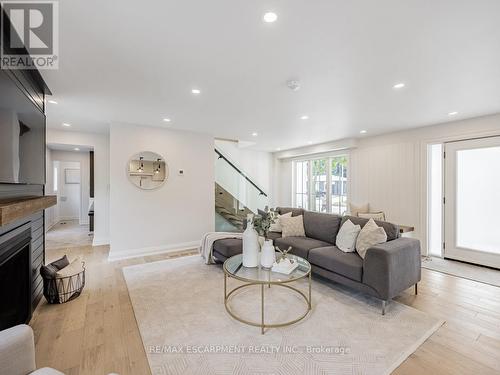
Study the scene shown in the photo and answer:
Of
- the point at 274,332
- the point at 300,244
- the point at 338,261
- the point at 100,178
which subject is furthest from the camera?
the point at 100,178

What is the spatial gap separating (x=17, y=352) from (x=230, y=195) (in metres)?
5.60

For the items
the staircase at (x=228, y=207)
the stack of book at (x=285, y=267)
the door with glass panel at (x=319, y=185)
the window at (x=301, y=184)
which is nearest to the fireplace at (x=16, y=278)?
the stack of book at (x=285, y=267)

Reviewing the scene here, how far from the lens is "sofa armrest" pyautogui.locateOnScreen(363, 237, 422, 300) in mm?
2381

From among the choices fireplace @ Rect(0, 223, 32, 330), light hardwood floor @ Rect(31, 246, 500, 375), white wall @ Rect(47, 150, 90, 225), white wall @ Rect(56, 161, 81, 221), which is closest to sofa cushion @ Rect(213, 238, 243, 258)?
light hardwood floor @ Rect(31, 246, 500, 375)

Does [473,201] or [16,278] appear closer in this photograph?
[16,278]

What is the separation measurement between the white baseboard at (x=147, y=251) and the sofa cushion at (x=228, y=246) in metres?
1.42

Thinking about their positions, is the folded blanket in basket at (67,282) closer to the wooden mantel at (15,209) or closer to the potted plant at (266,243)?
the wooden mantel at (15,209)

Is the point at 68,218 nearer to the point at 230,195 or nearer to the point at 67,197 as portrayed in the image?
the point at 67,197

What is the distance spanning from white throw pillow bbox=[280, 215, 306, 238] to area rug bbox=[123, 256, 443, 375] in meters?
1.03

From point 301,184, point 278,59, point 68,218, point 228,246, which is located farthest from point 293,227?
point 68,218

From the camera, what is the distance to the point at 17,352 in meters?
1.16

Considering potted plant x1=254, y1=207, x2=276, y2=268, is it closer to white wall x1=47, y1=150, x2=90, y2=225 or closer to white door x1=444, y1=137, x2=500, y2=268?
white door x1=444, y1=137, x2=500, y2=268

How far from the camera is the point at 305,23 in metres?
1.68

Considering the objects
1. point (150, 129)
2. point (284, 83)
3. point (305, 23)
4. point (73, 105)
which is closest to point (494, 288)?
point (284, 83)
